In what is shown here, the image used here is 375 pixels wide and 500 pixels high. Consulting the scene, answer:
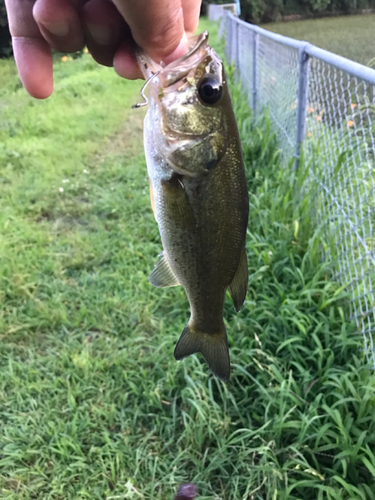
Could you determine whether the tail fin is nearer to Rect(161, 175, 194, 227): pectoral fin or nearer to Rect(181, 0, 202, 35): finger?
Rect(161, 175, 194, 227): pectoral fin

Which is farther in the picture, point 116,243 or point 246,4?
point 246,4

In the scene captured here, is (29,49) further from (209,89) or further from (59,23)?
(209,89)

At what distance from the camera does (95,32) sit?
4.33 feet

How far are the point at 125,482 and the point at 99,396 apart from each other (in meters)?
0.55

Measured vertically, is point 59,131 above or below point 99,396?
above

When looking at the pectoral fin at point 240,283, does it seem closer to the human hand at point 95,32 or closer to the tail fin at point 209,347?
the tail fin at point 209,347

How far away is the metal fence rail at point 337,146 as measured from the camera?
2.29 meters

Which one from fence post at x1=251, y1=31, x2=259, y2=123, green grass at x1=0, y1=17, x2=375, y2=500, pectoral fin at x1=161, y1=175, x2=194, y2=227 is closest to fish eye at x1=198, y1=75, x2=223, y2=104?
pectoral fin at x1=161, y1=175, x2=194, y2=227

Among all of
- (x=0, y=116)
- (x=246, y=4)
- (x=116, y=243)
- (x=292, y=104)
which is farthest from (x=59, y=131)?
(x=246, y=4)

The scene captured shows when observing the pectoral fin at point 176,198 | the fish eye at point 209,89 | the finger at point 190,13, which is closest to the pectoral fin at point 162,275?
the pectoral fin at point 176,198

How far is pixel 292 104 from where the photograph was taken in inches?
152

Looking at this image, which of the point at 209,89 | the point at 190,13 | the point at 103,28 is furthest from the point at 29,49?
the point at 209,89

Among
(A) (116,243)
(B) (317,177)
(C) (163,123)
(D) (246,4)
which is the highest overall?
(D) (246,4)

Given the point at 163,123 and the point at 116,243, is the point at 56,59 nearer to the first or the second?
the point at 116,243
